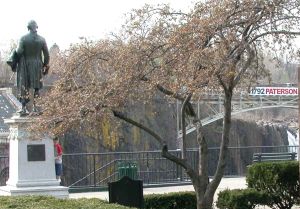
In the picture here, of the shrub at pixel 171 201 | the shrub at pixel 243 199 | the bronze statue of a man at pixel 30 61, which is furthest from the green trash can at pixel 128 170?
the shrub at pixel 243 199

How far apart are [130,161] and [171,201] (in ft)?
35.0

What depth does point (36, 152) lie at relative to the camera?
686 inches

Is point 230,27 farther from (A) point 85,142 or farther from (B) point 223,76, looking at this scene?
(A) point 85,142

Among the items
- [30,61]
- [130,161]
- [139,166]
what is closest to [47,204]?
[30,61]

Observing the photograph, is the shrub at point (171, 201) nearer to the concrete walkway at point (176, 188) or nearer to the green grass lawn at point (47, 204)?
the green grass lawn at point (47, 204)

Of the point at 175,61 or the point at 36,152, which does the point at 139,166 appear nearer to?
the point at 36,152

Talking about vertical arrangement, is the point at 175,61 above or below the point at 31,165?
above

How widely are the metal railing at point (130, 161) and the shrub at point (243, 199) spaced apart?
841cm

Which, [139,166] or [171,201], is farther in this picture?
[139,166]

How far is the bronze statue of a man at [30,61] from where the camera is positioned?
59.0ft

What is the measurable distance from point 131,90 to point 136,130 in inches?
1513

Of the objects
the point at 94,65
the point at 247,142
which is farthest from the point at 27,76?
the point at 247,142

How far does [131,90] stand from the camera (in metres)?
13.3

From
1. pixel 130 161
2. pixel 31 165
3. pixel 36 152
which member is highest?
pixel 36 152
